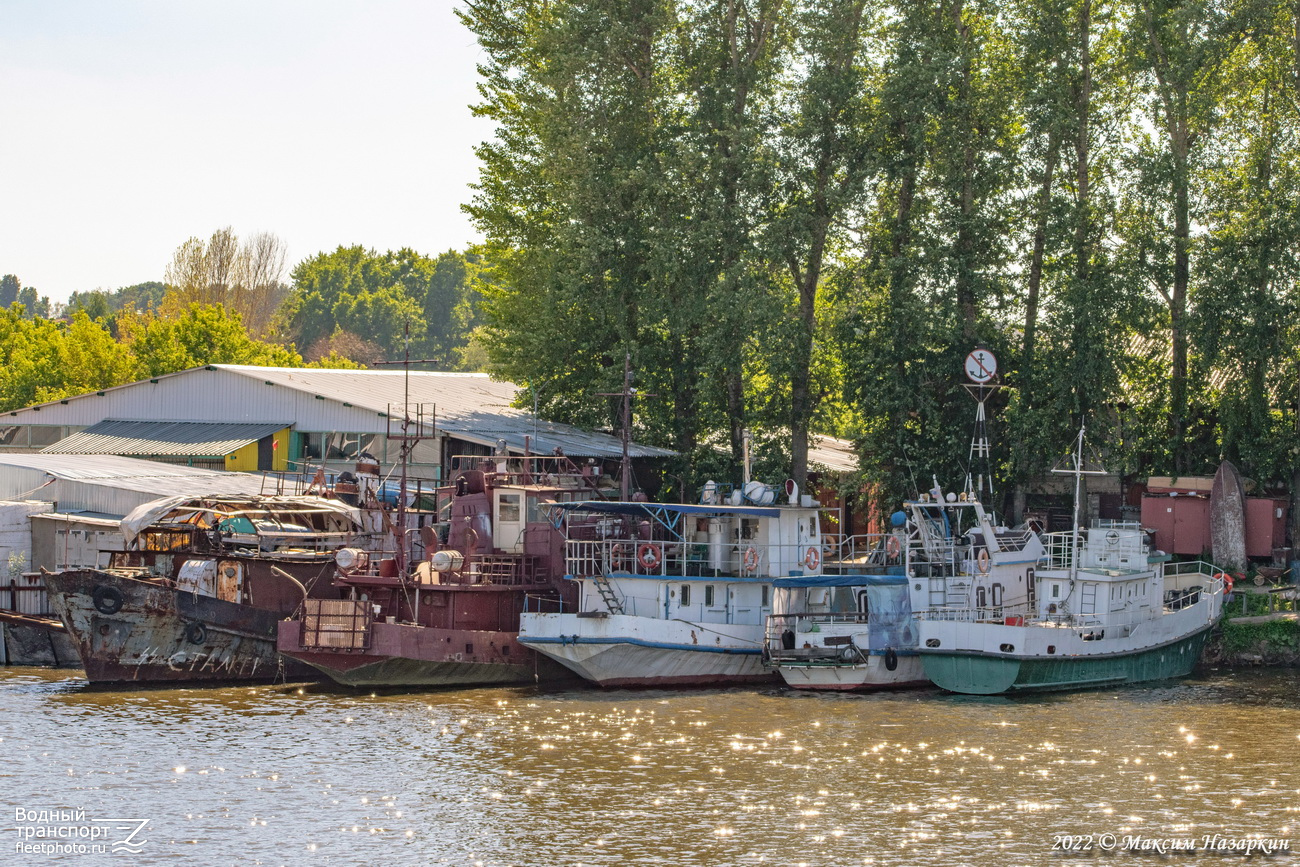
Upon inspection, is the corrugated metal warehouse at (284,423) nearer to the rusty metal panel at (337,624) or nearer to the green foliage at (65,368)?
Result: the rusty metal panel at (337,624)

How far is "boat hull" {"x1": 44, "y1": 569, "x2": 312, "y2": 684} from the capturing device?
3412 centimetres

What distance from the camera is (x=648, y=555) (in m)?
36.2

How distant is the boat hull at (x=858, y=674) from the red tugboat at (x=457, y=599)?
233 inches

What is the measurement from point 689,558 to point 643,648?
327 cm

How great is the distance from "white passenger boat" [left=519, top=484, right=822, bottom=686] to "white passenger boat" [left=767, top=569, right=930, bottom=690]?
4.70 ft

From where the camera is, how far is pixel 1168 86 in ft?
142

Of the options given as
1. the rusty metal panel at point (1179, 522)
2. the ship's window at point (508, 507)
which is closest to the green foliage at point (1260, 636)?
the rusty metal panel at point (1179, 522)

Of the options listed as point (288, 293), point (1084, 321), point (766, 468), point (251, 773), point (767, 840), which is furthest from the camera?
point (288, 293)

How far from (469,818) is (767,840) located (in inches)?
190

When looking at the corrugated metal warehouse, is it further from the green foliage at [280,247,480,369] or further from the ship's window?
the green foliage at [280,247,480,369]

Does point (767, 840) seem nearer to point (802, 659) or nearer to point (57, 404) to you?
point (802, 659)

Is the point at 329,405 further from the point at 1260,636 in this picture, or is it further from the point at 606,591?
the point at 1260,636

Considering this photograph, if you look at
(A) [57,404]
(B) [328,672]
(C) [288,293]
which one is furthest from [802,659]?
(C) [288,293]

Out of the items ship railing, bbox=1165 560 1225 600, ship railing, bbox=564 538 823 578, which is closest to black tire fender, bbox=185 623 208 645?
ship railing, bbox=564 538 823 578
